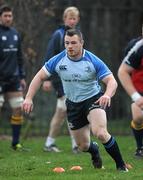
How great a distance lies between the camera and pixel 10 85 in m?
11.3

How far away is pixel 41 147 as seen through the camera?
12.0 metres

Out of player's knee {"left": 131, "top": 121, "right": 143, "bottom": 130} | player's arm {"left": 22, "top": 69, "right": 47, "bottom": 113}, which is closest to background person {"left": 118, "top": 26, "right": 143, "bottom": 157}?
player's knee {"left": 131, "top": 121, "right": 143, "bottom": 130}

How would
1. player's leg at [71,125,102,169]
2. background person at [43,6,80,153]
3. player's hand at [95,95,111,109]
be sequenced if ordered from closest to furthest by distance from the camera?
player's hand at [95,95,111,109] → player's leg at [71,125,102,169] → background person at [43,6,80,153]

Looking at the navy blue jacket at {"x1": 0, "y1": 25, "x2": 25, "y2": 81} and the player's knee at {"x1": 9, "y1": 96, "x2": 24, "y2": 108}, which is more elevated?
the navy blue jacket at {"x1": 0, "y1": 25, "x2": 25, "y2": 81}

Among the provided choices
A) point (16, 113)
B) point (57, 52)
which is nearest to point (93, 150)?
point (57, 52)

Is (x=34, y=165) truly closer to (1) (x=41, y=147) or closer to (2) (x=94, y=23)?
(1) (x=41, y=147)

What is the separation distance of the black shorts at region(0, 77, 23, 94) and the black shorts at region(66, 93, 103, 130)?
2675 millimetres

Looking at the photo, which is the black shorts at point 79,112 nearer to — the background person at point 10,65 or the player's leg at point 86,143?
the player's leg at point 86,143

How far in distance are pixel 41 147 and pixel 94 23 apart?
5.67 m

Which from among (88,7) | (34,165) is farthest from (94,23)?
(34,165)

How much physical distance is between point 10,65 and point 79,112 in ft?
9.64

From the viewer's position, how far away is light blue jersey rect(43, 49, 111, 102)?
27.9 ft

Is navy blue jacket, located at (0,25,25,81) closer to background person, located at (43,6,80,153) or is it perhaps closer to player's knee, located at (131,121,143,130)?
background person, located at (43,6,80,153)

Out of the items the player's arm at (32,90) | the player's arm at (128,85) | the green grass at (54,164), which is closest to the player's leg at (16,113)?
the green grass at (54,164)
